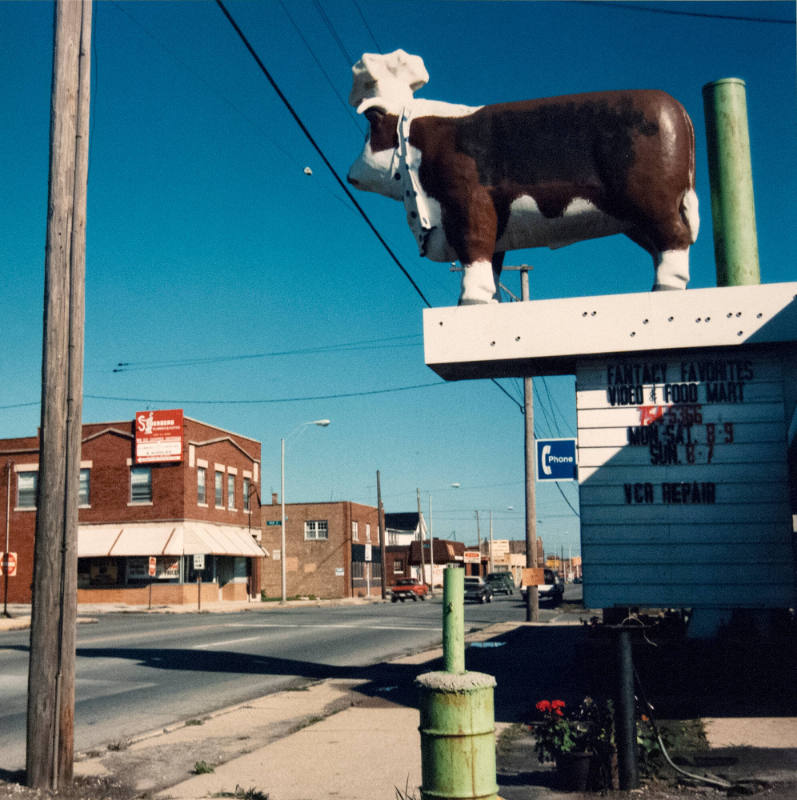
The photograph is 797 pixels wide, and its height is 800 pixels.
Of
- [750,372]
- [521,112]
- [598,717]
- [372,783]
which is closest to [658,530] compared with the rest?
[750,372]

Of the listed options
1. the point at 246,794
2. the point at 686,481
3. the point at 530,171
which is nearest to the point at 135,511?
the point at 530,171

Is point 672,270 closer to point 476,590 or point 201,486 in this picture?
point 201,486

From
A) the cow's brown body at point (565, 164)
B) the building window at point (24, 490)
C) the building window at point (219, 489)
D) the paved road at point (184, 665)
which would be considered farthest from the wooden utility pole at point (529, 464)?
the building window at point (24, 490)

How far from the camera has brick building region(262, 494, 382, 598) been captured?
63094 mm

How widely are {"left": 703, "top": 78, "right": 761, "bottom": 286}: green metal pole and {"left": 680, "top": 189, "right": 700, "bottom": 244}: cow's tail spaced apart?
0.86m

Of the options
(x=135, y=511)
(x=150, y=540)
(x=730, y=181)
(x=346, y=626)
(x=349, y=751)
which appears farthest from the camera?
(x=135, y=511)

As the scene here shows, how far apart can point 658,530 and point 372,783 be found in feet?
13.5

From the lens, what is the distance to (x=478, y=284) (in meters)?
10.4

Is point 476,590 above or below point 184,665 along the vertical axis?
below

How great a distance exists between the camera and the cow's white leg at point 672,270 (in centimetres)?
991

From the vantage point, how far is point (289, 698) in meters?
12.3

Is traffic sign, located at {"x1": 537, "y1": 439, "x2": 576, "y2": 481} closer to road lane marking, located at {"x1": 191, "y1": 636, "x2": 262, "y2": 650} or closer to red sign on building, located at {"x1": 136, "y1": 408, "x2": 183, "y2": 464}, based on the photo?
road lane marking, located at {"x1": 191, "y1": 636, "x2": 262, "y2": 650}

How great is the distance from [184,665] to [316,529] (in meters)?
48.1

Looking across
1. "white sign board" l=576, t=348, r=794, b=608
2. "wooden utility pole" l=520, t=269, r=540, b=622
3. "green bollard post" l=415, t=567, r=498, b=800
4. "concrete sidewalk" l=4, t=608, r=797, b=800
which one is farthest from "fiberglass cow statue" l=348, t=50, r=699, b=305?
"wooden utility pole" l=520, t=269, r=540, b=622
